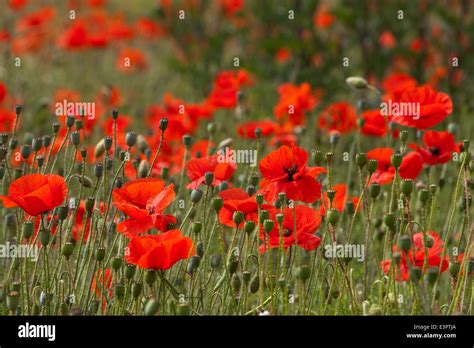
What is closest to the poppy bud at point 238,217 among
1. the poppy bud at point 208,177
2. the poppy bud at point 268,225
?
the poppy bud at point 268,225

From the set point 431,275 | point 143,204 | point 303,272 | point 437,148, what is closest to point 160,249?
point 143,204

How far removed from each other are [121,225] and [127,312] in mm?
269

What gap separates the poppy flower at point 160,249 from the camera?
2.13 meters

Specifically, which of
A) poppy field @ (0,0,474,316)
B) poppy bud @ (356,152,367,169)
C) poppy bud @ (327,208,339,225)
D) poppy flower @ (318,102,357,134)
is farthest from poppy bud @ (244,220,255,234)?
poppy flower @ (318,102,357,134)

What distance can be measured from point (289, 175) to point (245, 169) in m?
0.94

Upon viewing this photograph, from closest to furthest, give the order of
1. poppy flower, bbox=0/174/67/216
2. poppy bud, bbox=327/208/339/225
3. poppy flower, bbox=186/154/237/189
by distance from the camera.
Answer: poppy flower, bbox=0/174/67/216
poppy bud, bbox=327/208/339/225
poppy flower, bbox=186/154/237/189

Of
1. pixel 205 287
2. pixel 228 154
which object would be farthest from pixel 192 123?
pixel 205 287

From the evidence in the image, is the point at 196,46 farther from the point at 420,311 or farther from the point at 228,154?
the point at 420,311

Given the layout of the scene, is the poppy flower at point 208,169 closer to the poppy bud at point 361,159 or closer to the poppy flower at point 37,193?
the poppy bud at point 361,159

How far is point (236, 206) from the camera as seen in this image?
251 cm

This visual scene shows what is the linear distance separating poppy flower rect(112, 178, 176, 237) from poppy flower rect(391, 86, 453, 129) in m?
0.97

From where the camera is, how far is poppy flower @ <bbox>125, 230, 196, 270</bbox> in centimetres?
213

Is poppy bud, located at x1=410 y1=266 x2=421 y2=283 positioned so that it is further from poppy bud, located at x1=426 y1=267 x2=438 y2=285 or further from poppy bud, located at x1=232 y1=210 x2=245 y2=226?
poppy bud, located at x1=232 y1=210 x2=245 y2=226
